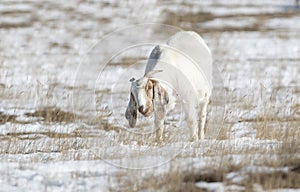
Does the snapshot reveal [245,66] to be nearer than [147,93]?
No

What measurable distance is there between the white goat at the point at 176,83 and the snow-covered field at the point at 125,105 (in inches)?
9.6

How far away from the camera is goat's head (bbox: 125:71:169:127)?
7301mm

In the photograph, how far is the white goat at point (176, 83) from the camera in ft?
24.3

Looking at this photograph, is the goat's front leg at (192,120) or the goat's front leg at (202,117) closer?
the goat's front leg at (192,120)

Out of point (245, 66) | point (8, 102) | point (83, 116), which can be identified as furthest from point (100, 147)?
point (245, 66)

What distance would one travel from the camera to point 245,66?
16656 millimetres

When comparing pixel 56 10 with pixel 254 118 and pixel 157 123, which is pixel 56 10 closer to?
pixel 254 118

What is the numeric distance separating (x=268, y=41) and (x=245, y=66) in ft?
12.9

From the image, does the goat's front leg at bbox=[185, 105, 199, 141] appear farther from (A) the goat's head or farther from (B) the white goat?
(A) the goat's head

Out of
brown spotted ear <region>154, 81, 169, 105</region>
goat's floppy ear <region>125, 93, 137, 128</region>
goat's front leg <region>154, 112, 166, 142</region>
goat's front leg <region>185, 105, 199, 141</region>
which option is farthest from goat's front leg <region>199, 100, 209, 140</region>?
goat's floppy ear <region>125, 93, 137, 128</region>

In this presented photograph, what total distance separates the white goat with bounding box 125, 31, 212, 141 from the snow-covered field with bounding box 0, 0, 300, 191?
0.25 metres

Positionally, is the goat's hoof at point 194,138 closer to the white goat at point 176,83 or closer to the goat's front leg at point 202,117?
the white goat at point 176,83


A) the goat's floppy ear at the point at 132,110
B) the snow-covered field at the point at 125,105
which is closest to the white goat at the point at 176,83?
the goat's floppy ear at the point at 132,110

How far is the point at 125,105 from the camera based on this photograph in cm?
968
